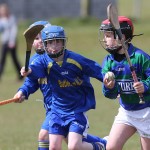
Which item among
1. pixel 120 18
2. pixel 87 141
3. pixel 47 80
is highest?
pixel 120 18

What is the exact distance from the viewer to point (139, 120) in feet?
26.1

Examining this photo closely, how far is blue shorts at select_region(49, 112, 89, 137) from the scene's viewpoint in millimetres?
8297

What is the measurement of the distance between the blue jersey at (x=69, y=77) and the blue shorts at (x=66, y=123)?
0.06 metres

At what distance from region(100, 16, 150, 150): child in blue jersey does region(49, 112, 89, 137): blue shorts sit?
19.4 inches

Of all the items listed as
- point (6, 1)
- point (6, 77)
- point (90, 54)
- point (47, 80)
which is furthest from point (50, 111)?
point (6, 1)

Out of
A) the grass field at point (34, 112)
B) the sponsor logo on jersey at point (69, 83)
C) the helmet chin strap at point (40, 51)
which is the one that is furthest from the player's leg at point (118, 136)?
the grass field at point (34, 112)

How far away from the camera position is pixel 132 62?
786 centimetres

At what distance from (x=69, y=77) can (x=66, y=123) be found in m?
0.53

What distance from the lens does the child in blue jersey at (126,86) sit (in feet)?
25.8

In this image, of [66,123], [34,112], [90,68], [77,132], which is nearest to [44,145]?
[66,123]

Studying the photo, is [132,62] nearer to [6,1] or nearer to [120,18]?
[120,18]

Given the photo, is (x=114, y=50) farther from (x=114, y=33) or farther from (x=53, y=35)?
(x=53, y=35)

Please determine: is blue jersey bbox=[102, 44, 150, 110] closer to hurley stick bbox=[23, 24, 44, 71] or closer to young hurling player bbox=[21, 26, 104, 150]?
young hurling player bbox=[21, 26, 104, 150]

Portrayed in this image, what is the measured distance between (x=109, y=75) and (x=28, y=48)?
4.12 feet
